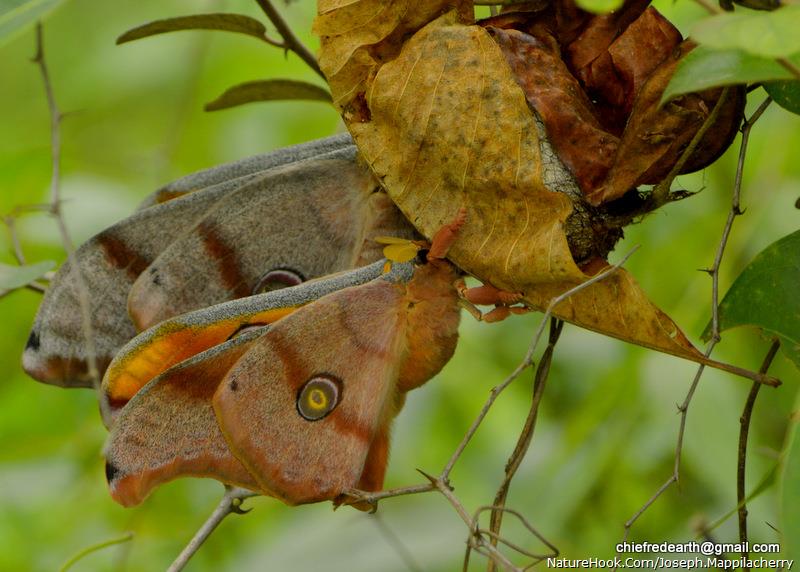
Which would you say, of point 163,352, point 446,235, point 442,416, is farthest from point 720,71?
point 442,416

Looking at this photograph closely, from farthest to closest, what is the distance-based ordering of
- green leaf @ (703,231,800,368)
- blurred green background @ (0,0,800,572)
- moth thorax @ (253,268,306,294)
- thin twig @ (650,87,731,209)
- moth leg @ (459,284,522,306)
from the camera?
blurred green background @ (0,0,800,572)
moth thorax @ (253,268,306,294)
moth leg @ (459,284,522,306)
green leaf @ (703,231,800,368)
thin twig @ (650,87,731,209)

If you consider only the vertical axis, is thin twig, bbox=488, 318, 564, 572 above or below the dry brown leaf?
below

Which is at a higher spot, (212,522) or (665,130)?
(665,130)

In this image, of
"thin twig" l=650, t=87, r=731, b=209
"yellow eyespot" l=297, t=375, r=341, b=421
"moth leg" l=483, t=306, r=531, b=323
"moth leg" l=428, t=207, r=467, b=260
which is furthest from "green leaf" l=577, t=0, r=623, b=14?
"yellow eyespot" l=297, t=375, r=341, b=421

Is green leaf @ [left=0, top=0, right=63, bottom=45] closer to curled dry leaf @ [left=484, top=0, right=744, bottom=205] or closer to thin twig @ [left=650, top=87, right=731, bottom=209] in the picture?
curled dry leaf @ [left=484, top=0, right=744, bottom=205]

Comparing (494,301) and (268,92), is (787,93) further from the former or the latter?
(268,92)

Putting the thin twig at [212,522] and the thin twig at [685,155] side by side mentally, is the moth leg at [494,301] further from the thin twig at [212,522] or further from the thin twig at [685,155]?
the thin twig at [212,522]

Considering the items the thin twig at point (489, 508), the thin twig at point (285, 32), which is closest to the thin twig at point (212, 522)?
the thin twig at point (489, 508)
